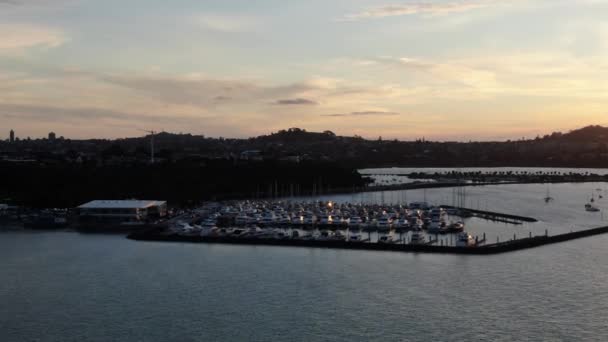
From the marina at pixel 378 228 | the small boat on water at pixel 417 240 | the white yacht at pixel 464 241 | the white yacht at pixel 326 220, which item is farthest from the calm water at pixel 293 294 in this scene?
the white yacht at pixel 326 220

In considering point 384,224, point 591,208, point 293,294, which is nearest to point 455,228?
point 384,224

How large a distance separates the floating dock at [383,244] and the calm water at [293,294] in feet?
1.07

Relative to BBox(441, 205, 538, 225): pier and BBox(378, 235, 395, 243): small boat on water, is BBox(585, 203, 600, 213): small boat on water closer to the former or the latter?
BBox(441, 205, 538, 225): pier

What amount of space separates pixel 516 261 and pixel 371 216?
573cm

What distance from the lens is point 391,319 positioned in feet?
27.7

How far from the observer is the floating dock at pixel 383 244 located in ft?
41.2

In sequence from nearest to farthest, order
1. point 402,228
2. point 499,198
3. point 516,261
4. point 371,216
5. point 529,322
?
1. point 529,322
2. point 516,261
3. point 402,228
4. point 371,216
5. point 499,198

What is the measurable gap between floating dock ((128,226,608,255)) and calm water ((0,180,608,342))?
325 millimetres

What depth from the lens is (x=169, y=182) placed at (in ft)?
80.4

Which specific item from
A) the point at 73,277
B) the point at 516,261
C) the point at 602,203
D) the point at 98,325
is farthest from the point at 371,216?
the point at 602,203

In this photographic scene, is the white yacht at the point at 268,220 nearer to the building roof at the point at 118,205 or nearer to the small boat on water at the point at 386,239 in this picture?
the building roof at the point at 118,205

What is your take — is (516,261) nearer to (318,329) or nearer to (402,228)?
(402,228)

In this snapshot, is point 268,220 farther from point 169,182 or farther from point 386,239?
point 169,182

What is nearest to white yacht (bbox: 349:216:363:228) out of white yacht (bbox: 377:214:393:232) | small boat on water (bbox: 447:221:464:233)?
white yacht (bbox: 377:214:393:232)
